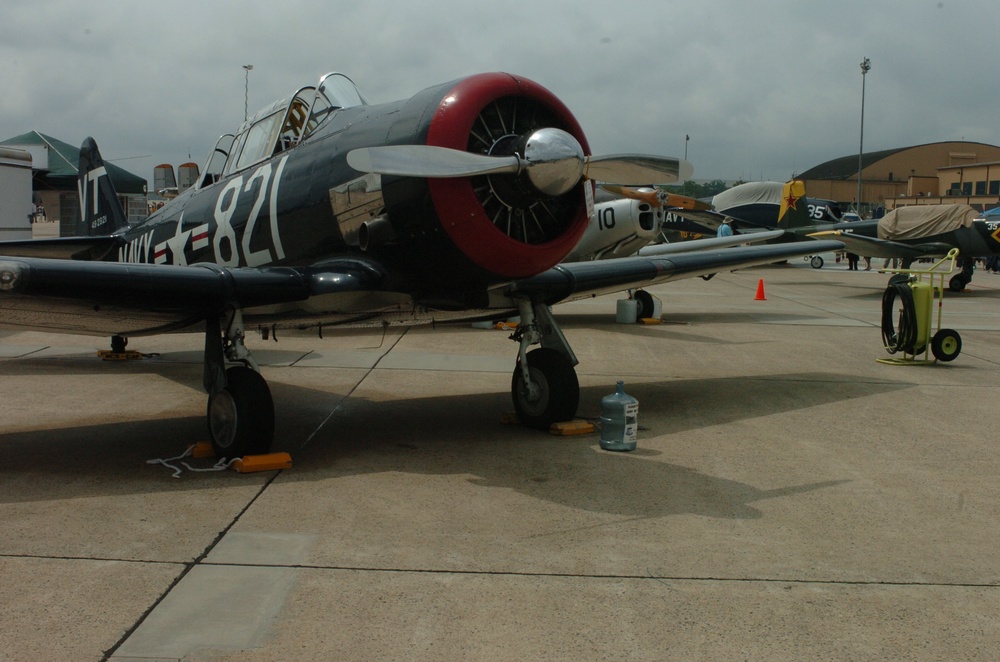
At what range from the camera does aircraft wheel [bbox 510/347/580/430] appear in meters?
6.92

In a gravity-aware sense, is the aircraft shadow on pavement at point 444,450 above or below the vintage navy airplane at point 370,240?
below

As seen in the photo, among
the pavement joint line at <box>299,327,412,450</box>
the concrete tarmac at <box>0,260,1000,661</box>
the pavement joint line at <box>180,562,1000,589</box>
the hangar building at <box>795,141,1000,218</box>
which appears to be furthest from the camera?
the hangar building at <box>795,141,1000,218</box>

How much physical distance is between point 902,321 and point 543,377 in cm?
596

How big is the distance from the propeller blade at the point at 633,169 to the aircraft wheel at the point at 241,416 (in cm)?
257

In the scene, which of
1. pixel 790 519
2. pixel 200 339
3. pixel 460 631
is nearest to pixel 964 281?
pixel 200 339

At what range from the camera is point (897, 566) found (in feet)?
13.5

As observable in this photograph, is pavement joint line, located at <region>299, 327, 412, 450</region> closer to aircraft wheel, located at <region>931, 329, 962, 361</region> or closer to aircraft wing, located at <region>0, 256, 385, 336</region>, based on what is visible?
aircraft wing, located at <region>0, 256, 385, 336</region>

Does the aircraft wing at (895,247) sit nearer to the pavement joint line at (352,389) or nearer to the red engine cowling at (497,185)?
the pavement joint line at (352,389)

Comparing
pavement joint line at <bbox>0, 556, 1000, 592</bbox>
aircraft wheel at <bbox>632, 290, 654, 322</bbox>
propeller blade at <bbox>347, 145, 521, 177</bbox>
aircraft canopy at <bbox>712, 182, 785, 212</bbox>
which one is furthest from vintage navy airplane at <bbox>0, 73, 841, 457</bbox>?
aircraft canopy at <bbox>712, 182, 785, 212</bbox>

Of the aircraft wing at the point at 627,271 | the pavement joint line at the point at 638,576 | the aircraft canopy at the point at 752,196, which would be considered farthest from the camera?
the aircraft canopy at the point at 752,196

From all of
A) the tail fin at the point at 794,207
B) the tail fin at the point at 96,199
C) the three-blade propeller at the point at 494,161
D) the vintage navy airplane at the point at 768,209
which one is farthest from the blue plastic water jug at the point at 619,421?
the tail fin at the point at 794,207

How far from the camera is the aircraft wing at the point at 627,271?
747 centimetres

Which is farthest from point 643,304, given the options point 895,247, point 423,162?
point 895,247

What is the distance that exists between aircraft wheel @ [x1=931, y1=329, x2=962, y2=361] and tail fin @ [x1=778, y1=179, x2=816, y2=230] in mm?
22664
